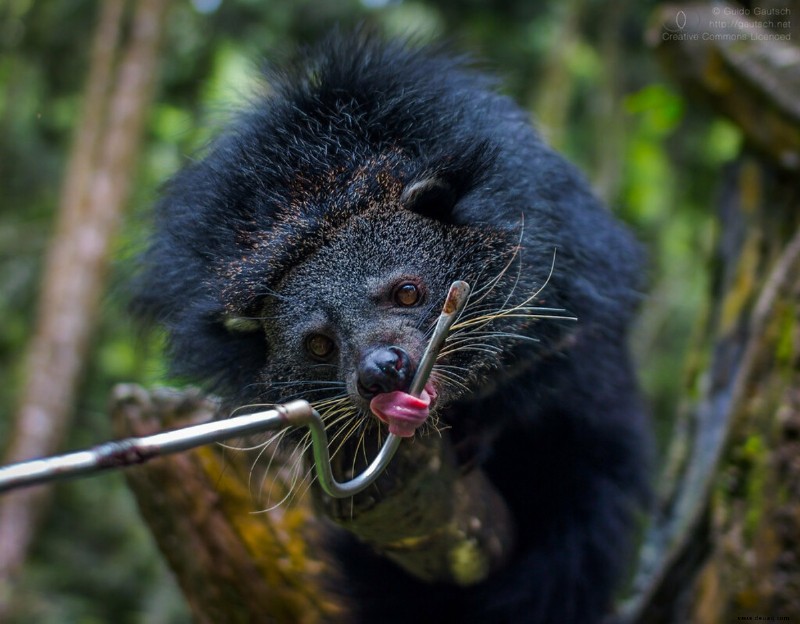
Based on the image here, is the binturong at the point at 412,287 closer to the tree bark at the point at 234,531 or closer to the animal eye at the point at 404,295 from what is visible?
the animal eye at the point at 404,295

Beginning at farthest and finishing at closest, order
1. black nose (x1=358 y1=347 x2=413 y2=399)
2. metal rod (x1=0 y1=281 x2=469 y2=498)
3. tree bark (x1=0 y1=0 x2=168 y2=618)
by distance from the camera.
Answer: tree bark (x1=0 y1=0 x2=168 y2=618)
black nose (x1=358 y1=347 x2=413 y2=399)
metal rod (x1=0 y1=281 x2=469 y2=498)

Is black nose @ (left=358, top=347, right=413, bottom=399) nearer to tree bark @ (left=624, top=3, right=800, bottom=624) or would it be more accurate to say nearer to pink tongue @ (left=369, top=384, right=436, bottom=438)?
pink tongue @ (left=369, top=384, right=436, bottom=438)

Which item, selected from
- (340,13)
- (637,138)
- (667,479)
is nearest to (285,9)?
(340,13)

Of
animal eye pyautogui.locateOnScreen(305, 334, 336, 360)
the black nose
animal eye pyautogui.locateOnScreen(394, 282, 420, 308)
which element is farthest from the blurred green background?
the black nose

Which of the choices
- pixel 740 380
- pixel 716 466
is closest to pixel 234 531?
pixel 716 466

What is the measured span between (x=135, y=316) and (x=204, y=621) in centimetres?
111

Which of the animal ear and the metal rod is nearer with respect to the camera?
the metal rod

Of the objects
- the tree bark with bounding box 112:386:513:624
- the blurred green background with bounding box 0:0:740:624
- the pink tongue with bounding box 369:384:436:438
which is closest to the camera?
the pink tongue with bounding box 369:384:436:438

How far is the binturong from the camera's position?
7.39ft

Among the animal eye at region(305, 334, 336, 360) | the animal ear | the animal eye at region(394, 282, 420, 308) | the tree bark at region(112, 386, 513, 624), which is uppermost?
the animal ear

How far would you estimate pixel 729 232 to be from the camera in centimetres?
405

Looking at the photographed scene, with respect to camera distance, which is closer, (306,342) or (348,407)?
(348,407)

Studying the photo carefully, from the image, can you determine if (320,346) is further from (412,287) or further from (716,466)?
(716,466)

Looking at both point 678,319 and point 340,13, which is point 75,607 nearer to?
point 340,13
